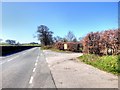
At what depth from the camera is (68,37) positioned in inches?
3723

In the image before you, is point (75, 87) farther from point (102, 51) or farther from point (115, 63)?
point (102, 51)

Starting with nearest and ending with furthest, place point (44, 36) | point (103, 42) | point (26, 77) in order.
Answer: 1. point (26, 77)
2. point (103, 42)
3. point (44, 36)

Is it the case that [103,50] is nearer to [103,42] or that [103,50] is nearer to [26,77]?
[103,42]

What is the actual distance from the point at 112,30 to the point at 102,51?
377 centimetres

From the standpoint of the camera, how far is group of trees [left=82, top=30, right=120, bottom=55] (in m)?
19.2

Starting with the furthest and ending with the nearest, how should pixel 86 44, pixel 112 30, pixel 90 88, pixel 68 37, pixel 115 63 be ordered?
1. pixel 68 37
2. pixel 86 44
3. pixel 112 30
4. pixel 115 63
5. pixel 90 88

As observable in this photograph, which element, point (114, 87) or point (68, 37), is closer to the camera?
point (114, 87)

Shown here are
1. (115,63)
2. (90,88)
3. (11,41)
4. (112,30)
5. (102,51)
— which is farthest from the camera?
(11,41)

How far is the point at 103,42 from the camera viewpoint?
21.6 metres

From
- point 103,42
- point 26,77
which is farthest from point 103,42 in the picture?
point 26,77

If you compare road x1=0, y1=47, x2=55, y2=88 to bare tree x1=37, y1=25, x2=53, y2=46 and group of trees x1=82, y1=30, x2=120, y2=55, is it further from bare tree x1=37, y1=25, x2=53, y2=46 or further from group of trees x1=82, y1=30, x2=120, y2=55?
bare tree x1=37, y1=25, x2=53, y2=46

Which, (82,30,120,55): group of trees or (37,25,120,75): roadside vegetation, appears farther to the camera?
(82,30,120,55): group of trees

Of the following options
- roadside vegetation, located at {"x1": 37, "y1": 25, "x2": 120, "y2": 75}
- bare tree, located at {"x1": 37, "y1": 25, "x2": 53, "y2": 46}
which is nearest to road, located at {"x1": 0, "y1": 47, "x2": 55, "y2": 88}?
roadside vegetation, located at {"x1": 37, "y1": 25, "x2": 120, "y2": 75}

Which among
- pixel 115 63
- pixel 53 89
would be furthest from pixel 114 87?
pixel 115 63
